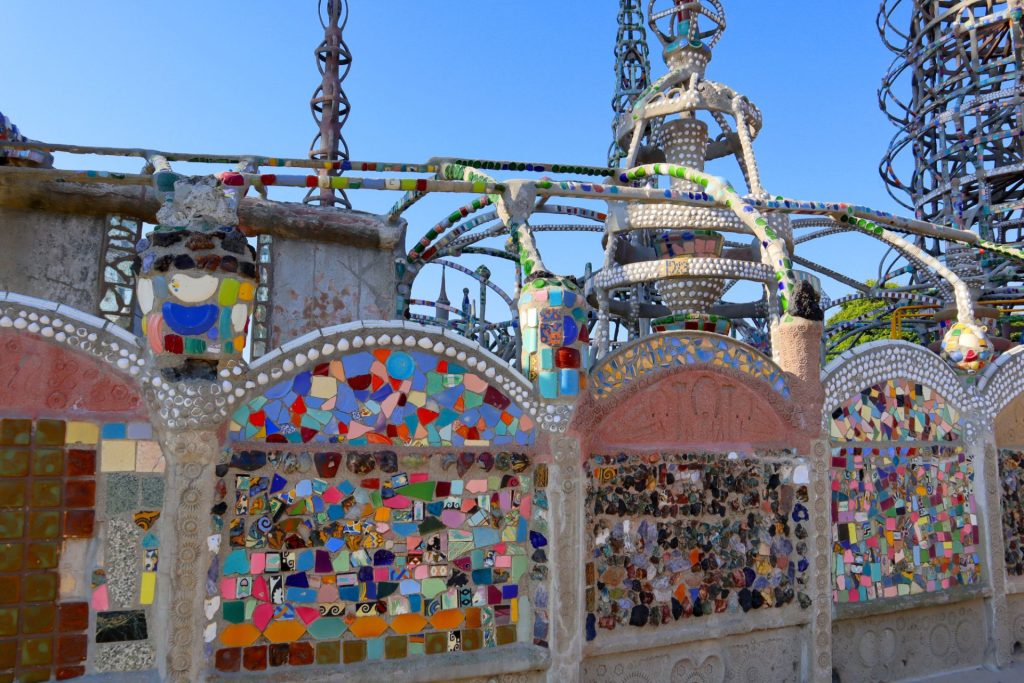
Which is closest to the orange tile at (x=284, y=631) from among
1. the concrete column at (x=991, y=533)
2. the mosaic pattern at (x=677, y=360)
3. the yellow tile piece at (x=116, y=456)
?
the yellow tile piece at (x=116, y=456)

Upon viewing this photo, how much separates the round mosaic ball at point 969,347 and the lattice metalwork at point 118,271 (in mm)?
7084

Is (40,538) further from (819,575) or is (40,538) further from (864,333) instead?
(864,333)

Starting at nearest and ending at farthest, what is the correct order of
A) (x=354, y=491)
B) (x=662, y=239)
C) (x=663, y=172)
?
(x=354, y=491) → (x=663, y=172) → (x=662, y=239)

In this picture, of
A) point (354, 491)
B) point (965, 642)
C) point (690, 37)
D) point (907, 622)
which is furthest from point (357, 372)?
point (690, 37)

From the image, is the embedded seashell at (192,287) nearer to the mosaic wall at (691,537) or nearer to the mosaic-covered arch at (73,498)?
the mosaic-covered arch at (73,498)

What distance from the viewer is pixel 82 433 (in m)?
3.73

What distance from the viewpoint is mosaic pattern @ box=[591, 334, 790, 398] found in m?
4.92

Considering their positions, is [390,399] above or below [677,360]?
below

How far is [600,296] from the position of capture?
8.88 meters

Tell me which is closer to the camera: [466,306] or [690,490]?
[690,490]

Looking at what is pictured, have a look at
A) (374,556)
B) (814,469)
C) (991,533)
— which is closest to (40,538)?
(374,556)

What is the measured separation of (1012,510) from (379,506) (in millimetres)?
5883

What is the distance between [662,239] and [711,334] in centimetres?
330

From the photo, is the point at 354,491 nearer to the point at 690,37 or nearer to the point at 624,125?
the point at 624,125
